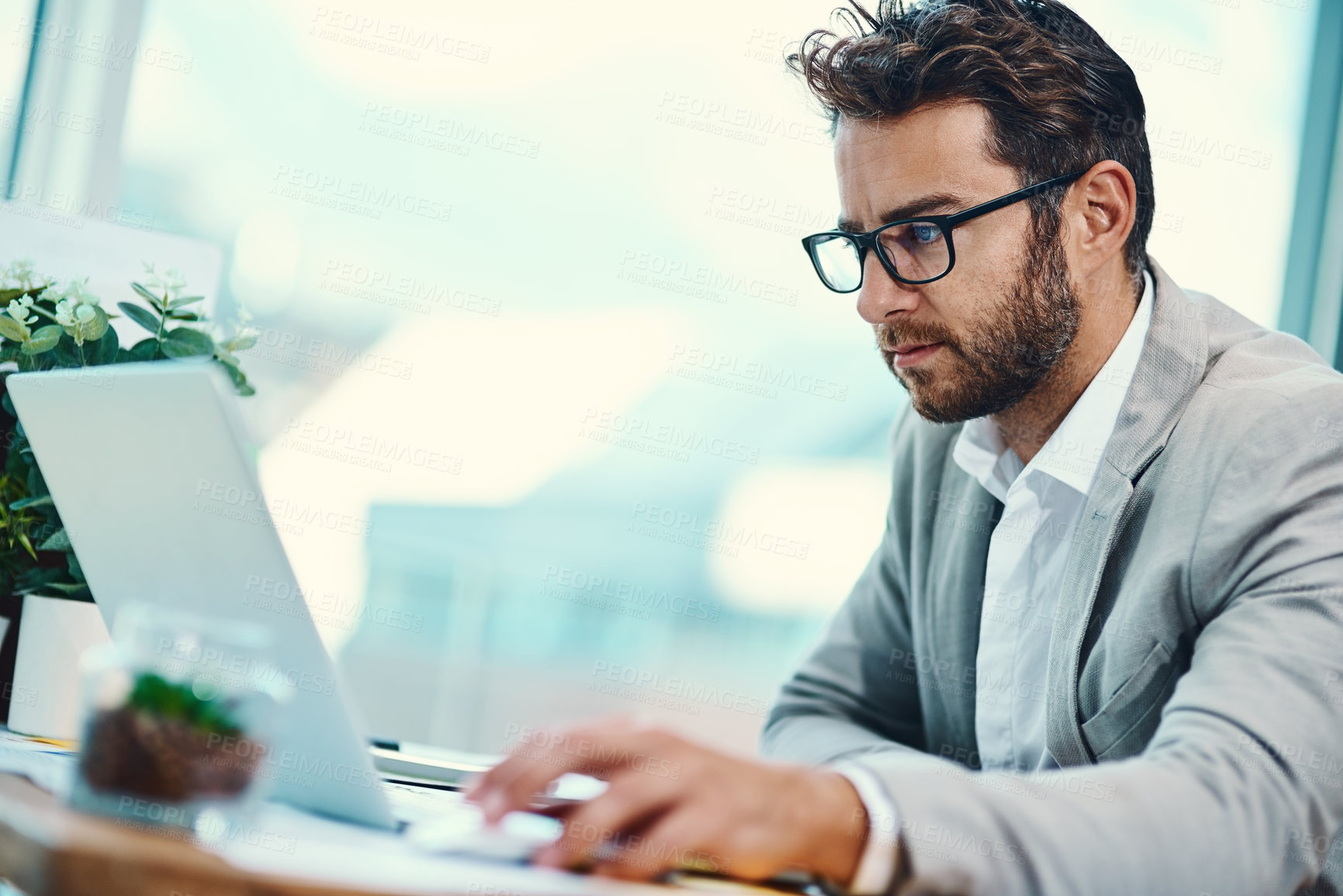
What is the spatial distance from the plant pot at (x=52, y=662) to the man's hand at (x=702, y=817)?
0.60m

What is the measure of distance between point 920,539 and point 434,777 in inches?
27.9

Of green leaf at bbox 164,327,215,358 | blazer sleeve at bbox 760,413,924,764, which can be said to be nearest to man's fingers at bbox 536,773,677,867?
blazer sleeve at bbox 760,413,924,764

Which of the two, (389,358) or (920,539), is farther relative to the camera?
(389,358)

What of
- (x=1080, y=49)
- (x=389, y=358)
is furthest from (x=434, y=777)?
(x=1080, y=49)

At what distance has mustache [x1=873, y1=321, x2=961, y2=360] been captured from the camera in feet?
4.22

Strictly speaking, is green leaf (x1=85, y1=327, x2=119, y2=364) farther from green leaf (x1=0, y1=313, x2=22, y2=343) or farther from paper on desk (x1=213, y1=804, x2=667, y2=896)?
paper on desk (x1=213, y1=804, x2=667, y2=896)

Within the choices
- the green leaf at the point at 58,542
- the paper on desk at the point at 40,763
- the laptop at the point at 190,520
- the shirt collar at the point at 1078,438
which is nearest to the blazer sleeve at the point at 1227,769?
the shirt collar at the point at 1078,438

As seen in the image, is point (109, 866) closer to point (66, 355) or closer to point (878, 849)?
point (878, 849)

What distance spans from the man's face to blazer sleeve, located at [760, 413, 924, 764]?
0.24 m

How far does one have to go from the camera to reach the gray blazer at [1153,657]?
2.14 feet

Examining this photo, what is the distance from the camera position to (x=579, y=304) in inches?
104

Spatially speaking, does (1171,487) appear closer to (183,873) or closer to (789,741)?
(789,741)

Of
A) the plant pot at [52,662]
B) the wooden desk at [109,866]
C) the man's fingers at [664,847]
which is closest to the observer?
the wooden desk at [109,866]

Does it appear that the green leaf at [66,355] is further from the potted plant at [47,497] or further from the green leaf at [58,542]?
the green leaf at [58,542]
